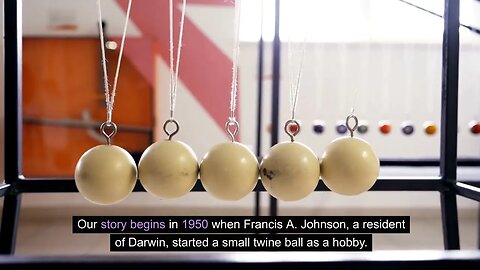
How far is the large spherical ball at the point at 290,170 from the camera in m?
0.48

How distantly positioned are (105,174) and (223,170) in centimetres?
12

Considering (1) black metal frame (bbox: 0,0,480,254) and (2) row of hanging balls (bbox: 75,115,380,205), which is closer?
(2) row of hanging balls (bbox: 75,115,380,205)

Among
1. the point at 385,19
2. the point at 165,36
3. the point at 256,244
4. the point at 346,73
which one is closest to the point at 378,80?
the point at 346,73

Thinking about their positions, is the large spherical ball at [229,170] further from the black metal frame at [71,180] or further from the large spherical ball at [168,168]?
the black metal frame at [71,180]

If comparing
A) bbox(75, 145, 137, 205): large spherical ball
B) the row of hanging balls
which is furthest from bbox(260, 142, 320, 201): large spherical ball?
bbox(75, 145, 137, 205): large spherical ball

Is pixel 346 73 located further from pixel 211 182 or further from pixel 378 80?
pixel 211 182

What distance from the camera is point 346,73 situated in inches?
72.6

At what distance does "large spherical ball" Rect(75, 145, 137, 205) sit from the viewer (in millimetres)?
463

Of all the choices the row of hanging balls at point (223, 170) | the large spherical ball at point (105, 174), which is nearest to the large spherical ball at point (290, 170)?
the row of hanging balls at point (223, 170)

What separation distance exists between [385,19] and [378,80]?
25cm

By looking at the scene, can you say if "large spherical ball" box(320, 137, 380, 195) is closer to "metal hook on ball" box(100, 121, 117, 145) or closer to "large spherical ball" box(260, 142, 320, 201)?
"large spherical ball" box(260, 142, 320, 201)

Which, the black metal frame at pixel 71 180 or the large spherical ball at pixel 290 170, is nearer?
the large spherical ball at pixel 290 170

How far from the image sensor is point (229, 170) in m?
0.47

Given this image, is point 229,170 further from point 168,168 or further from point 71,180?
point 71,180
